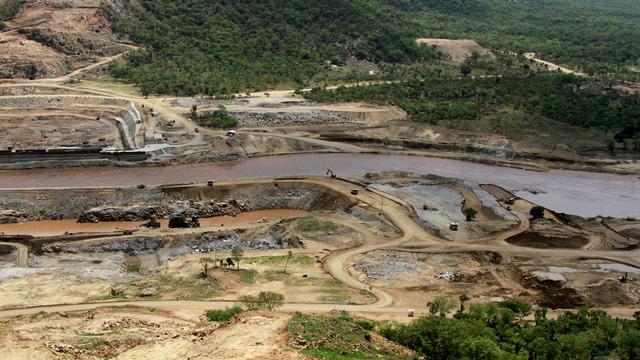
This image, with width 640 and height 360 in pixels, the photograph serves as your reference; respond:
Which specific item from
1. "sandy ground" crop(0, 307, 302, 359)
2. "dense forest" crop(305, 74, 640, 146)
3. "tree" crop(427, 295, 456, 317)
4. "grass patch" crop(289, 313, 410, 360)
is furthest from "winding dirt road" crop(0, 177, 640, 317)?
"dense forest" crop(305, 74, 640, 146)

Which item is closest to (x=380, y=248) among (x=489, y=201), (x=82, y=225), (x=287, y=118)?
(x=489, y=201)

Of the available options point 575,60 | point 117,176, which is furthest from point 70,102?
point 575,60

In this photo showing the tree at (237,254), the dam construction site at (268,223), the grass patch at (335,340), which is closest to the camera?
the grass patch at (335,340)

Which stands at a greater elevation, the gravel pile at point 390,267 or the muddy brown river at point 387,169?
the muddy brown river at point 387,169

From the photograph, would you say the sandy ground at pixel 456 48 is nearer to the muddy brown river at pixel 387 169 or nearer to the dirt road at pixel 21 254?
the muddy brown river at pixel 387 169

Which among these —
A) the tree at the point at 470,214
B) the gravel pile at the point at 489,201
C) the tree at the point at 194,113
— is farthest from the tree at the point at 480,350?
the tree at the point at 194,113

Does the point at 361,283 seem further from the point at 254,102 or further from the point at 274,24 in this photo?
the point at 274,24
